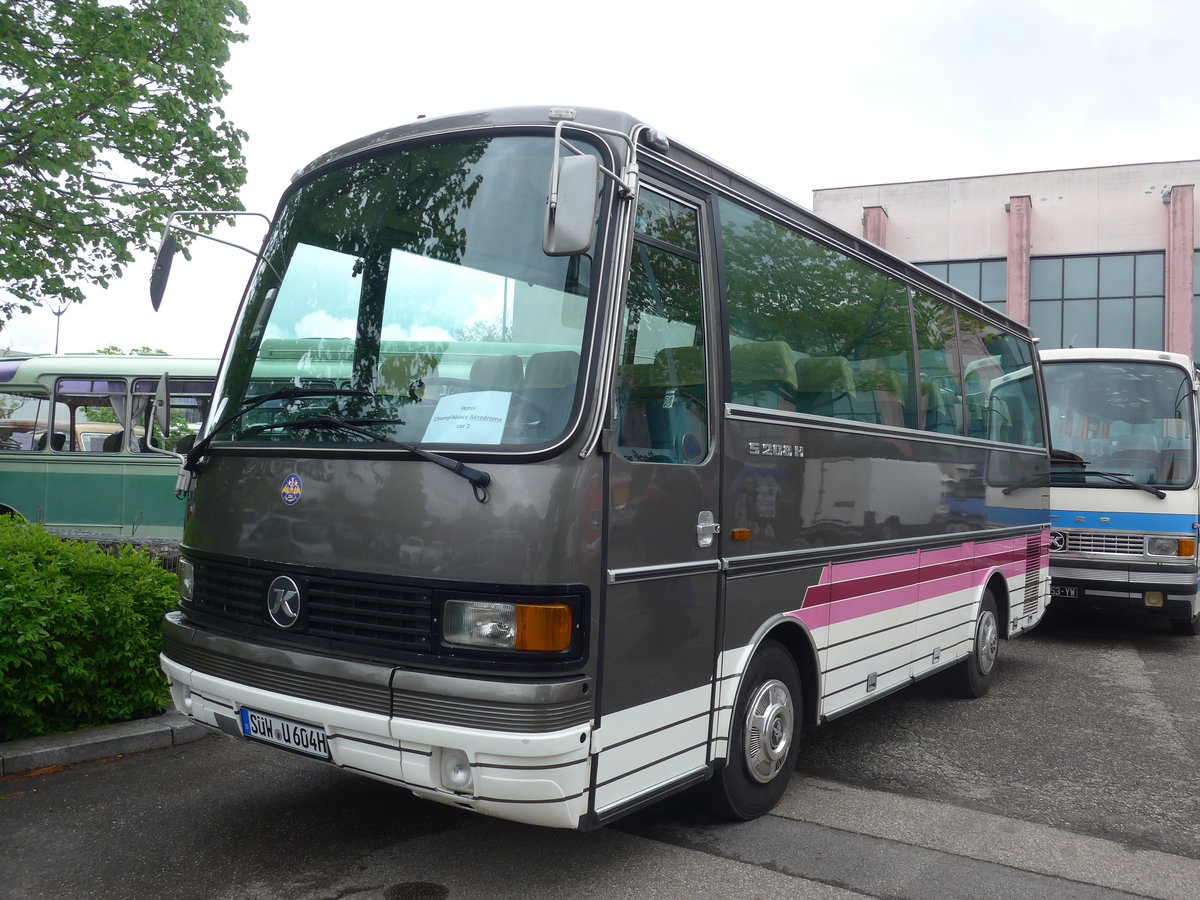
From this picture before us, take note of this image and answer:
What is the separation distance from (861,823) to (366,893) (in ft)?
7.99

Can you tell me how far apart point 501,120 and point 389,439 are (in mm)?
1383

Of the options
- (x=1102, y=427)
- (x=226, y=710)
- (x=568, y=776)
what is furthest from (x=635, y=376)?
(x=1102, y=427)

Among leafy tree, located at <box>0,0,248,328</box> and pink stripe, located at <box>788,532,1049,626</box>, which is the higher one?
leafy tree, located at <box>0,0,248,328</box>

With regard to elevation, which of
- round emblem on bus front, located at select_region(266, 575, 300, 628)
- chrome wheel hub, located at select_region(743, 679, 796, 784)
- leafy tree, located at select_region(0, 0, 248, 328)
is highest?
leafy tree, located at select_region(0, 0, 248, 328)

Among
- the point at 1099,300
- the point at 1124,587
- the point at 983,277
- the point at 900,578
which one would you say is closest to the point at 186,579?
the point at 900,578

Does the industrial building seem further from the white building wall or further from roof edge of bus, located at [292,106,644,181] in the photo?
roof edge of bus, located at [292,106,644,181]

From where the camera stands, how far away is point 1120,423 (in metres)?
11.4

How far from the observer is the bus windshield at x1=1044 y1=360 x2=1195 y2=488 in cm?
1101

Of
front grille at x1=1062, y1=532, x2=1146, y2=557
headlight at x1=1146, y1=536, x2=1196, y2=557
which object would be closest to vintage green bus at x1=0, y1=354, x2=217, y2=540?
front grille at x1=1062, y1=532, x2=1146, y2=557

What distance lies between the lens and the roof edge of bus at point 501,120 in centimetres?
419

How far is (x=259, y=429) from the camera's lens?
4469 millimetres

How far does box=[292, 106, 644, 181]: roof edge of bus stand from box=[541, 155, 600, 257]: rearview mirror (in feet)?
1.71

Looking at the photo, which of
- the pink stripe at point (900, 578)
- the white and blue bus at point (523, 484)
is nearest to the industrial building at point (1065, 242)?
the pink stripe at point (900, 578)

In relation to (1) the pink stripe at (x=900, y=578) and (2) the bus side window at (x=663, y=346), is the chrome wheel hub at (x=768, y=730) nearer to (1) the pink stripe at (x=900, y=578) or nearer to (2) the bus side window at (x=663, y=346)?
(1) the pink stripe at (x=900, y=578)
